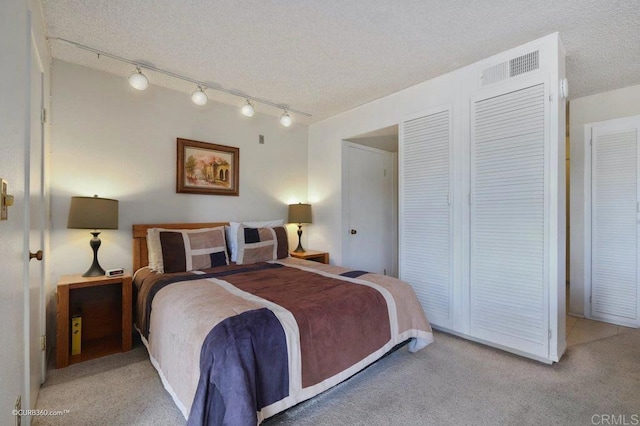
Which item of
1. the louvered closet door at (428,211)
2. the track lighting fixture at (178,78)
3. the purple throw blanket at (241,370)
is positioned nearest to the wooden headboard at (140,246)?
the track lighting fixture at (178,78)

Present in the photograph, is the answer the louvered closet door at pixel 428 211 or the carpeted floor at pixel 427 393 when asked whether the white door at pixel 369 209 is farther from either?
the carpeted floor at pixel 427 393

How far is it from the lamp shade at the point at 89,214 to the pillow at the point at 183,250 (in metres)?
0.39

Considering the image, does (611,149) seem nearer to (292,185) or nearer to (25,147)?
(292,185)

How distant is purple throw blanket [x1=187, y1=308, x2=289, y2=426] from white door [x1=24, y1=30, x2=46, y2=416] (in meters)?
0.94

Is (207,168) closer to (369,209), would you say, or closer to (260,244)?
(260,244)

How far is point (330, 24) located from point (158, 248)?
2.35 m

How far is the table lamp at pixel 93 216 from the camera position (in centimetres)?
230

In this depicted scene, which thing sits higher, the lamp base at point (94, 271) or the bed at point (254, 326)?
the lamp base at point (94, 271)

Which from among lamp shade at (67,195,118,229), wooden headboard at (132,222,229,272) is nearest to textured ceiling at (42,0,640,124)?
lamp shade at (67,195,118,229)

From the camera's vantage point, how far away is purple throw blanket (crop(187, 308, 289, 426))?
126 cm

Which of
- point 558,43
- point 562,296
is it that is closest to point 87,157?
point 558,43

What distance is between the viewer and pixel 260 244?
10.4 ft

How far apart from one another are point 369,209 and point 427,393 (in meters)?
2.79

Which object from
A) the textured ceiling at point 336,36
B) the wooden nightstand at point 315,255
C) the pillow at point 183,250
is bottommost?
the wooden nightstand at point 315,255
